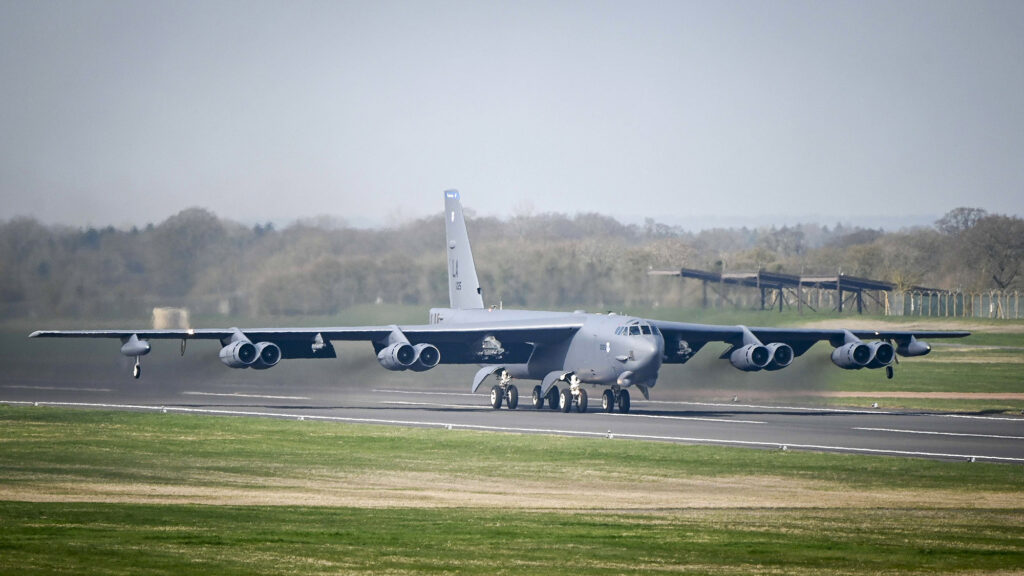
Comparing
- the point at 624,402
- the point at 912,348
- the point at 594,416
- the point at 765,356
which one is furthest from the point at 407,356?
the point at 912,348

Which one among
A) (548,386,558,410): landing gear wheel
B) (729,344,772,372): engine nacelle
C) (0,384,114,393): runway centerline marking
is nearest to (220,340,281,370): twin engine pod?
(548,386,558,410): landing gear wheel

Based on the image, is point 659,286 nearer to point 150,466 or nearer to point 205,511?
point 150,466

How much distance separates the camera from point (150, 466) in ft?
90.7

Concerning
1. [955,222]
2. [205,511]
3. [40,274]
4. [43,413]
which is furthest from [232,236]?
[955,222]

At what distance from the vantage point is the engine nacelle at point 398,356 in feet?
143

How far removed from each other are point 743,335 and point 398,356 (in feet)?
38.0

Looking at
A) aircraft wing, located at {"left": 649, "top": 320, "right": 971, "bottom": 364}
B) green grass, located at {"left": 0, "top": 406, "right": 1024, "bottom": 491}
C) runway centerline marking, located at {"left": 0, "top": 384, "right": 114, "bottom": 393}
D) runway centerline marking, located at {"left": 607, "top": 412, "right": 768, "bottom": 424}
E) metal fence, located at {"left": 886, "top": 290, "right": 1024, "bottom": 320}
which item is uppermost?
metal fence, located at {"left": 886, "top": 290, "right": 1024, "bottom": 320}

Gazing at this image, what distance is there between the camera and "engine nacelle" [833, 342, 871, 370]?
45.8m

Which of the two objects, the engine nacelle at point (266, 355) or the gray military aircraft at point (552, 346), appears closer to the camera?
the gray military aircraft at point (552, 346)

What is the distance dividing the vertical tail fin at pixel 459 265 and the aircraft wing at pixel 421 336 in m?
4.31

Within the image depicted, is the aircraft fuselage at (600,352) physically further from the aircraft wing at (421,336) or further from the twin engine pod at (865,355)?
the twin engine pod at (865,355)

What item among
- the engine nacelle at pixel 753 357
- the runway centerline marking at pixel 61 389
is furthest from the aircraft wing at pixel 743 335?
the runway centerline marking at pixel 61 389

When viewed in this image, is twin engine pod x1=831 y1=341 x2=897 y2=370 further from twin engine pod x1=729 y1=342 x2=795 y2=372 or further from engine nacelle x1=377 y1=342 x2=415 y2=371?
engine nacelle x1=377 y1=342 x2=415 y2=371

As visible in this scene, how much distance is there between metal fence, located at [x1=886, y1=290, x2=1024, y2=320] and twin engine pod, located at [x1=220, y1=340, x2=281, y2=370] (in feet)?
159
